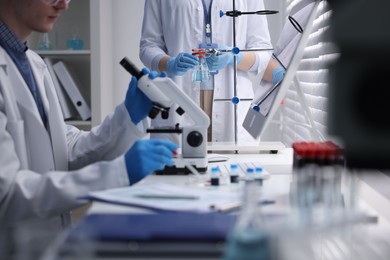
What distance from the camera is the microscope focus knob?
160cm

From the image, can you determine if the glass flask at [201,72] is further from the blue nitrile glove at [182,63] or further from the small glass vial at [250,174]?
the small glass vial at [250,174]

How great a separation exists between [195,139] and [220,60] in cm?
104

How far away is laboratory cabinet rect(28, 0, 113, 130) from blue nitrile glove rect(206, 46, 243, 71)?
90 centimetres

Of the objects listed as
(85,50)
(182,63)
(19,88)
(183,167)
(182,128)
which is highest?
(85,50)

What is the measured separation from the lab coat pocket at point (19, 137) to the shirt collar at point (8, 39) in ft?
0.96

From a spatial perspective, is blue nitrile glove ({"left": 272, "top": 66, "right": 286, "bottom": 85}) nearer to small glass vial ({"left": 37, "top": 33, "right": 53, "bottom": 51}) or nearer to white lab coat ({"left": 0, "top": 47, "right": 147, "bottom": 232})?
white lab coat ({"left": 0, "top": 47, "right": 147, "bottom": 232})

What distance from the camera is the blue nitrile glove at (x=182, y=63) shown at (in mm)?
2418

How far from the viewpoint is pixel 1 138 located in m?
1.35

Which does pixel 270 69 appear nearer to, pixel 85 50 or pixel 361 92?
pixel 361 92

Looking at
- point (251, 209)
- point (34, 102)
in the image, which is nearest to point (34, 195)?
point (34, 102)

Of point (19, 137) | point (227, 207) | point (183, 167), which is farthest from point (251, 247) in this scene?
point (19, 137)

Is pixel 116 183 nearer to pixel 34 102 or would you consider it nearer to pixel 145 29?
pixel 34 102

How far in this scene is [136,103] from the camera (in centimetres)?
178

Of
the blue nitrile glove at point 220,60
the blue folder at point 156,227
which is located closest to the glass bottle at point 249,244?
the blue folder at point 156,227
